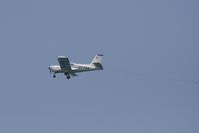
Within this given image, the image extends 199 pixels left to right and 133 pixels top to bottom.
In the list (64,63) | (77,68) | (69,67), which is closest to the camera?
(64,63)

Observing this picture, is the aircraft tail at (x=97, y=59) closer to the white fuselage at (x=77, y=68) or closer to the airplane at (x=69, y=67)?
the airplane at (x=69, y=67)

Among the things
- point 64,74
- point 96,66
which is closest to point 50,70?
point 64,74

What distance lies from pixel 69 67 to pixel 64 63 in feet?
2.81

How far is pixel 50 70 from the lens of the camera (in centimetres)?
5997

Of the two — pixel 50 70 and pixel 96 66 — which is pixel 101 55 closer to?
pixel 96 66

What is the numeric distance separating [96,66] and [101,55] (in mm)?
2795

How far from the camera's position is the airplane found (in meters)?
58.0

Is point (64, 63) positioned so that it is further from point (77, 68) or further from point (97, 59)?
point (97, 59)

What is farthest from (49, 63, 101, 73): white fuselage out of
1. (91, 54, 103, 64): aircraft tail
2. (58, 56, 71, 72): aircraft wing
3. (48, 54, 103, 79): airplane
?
(91, 54, 103, 64): aircraft tail

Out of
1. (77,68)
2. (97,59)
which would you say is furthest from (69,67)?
(97,59)

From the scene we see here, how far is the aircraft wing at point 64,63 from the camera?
57625 millimetres

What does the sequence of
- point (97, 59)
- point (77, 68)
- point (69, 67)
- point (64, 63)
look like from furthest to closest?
point (97, 59) → point (77, 68) → point (69, 67) → point (64, 63)

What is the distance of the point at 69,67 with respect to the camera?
58438mm

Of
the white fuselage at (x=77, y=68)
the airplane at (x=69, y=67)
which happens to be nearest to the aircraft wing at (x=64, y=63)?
the airplane at (x=69, y=67)
